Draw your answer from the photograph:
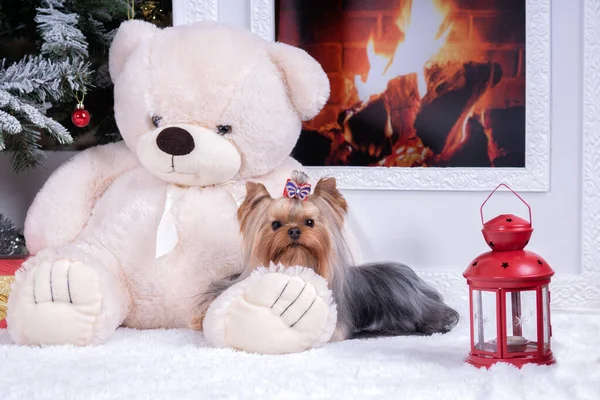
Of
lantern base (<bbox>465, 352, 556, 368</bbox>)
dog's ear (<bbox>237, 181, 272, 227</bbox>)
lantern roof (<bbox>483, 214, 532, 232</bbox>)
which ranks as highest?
dog's ear (<bbox>237, 181, 272, 227</bbox>)

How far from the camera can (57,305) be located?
1662 mm

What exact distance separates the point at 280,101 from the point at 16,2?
0.99 metres

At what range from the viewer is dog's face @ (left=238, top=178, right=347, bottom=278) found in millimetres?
1659

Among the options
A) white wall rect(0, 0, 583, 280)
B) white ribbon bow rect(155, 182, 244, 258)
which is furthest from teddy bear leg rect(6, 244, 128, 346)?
white wall rect(0, 0, 583, 280)

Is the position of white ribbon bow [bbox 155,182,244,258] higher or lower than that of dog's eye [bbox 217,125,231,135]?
lower

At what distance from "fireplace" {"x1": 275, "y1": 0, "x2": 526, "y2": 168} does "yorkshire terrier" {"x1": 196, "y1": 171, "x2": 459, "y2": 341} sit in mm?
549

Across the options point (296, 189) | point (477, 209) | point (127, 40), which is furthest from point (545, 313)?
point (127, 40)

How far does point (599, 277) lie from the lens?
7.39 ft

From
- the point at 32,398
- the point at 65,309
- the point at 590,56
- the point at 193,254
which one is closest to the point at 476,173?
the point at 590,56

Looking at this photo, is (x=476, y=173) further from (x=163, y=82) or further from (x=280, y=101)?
(x=163, y=82)

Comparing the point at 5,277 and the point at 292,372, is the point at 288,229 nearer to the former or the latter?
the point at 292,372

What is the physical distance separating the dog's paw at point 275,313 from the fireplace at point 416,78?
808 millimetres

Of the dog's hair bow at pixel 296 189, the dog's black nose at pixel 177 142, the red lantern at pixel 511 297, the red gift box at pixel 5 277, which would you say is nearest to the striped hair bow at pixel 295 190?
the dog's hair bow at pixel 296 189

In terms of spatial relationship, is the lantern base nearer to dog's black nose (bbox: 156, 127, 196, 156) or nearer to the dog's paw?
the dog's paw
